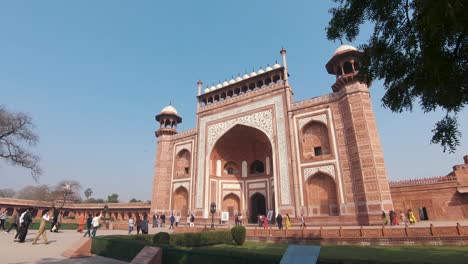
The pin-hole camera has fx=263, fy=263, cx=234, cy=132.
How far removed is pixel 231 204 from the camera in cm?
2538

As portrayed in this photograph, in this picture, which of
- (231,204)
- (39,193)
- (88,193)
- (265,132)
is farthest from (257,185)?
(88,193)

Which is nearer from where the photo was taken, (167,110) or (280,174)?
(280,174)

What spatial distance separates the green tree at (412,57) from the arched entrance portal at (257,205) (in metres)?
21.4

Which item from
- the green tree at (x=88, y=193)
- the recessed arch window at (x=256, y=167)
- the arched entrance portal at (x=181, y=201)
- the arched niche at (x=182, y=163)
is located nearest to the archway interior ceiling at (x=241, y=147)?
the recessed arch window at (x=256, y=167)

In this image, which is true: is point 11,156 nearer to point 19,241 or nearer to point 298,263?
point 19,241

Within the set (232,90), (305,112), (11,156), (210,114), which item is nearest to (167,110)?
(210,114)

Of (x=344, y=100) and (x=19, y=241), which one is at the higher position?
(x=344, y=100)

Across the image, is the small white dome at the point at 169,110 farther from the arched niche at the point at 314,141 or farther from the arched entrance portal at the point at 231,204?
the arched niche at the point at 314,141

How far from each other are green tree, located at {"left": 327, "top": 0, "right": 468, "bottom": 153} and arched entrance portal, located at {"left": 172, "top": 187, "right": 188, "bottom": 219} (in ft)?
76.1

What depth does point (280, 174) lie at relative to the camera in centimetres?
1964

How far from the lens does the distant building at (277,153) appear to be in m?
16.6

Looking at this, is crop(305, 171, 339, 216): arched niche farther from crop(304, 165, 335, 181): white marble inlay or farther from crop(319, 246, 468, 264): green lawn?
crop(319, 246, 468, 264): green lawn

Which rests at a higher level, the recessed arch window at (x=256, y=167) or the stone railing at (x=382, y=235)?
the recessed arch window at (x=256, y=167)

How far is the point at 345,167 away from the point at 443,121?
14.0 meters
